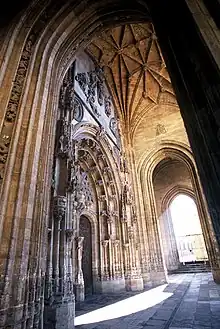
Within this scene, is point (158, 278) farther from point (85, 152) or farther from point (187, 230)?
point (187, 230)

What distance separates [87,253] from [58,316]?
239 inches

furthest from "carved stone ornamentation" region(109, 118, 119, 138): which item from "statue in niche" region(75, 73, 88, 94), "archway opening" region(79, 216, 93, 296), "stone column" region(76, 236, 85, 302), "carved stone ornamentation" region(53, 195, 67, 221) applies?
"carved stone ornamentation" region(53, 195, 67, 221)

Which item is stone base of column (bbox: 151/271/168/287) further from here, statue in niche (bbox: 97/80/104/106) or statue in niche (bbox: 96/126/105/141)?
statue in niche (bbox: 97/80/104/106)

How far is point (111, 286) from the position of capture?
895cm

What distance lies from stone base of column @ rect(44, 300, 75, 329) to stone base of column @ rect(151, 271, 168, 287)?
8.99 m

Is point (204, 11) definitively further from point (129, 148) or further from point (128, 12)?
point (129, 148)

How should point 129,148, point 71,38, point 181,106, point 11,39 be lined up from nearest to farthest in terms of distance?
1. point 181,106
2. point 11,39
3. point 71,38
4. point 129,148

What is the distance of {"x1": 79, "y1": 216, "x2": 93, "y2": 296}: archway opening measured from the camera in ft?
29.5

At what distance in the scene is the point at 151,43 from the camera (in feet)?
41.6

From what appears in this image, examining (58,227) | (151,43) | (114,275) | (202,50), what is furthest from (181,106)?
(151,43)

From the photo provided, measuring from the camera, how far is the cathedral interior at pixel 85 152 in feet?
7.86

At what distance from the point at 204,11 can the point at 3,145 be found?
10.3ft

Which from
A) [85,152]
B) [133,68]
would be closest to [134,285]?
[85,152]

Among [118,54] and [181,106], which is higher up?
[118,54]
